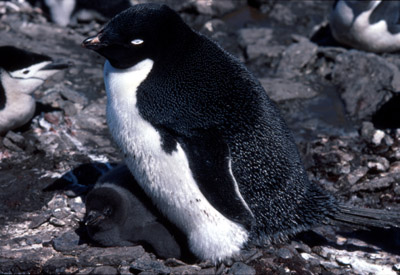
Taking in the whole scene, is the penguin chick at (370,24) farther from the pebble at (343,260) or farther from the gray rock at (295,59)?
the pebble at (343,260)

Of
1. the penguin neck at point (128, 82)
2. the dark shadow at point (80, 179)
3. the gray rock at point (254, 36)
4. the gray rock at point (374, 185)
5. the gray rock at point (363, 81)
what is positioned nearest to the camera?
the penguin neck at point (128, 82)

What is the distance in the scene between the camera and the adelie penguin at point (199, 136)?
2432mm

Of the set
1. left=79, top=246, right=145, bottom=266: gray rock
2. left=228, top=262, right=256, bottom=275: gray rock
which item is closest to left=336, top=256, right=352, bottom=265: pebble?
left=228, top=262, right=256, bottom=275: gray rock

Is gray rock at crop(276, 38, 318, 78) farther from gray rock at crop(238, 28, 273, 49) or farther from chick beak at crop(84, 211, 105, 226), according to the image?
chick beak at crop(84, 211, 105, 226)

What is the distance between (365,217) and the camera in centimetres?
261

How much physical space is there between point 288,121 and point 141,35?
207 centimetres

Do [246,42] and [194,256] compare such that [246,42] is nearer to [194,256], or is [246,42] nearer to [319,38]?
[319,38]

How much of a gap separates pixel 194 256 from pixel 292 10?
4375 mm

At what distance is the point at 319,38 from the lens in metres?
5.74

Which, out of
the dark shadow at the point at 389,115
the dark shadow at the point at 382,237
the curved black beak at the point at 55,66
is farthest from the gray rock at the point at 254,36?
the dark shadow at the point at 382,237

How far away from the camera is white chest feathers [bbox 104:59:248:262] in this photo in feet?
8.07

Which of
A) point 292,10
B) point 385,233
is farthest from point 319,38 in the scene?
point 385,233

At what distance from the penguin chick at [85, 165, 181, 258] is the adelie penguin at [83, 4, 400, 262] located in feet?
0.33

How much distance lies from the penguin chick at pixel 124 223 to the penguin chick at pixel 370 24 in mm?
3449
